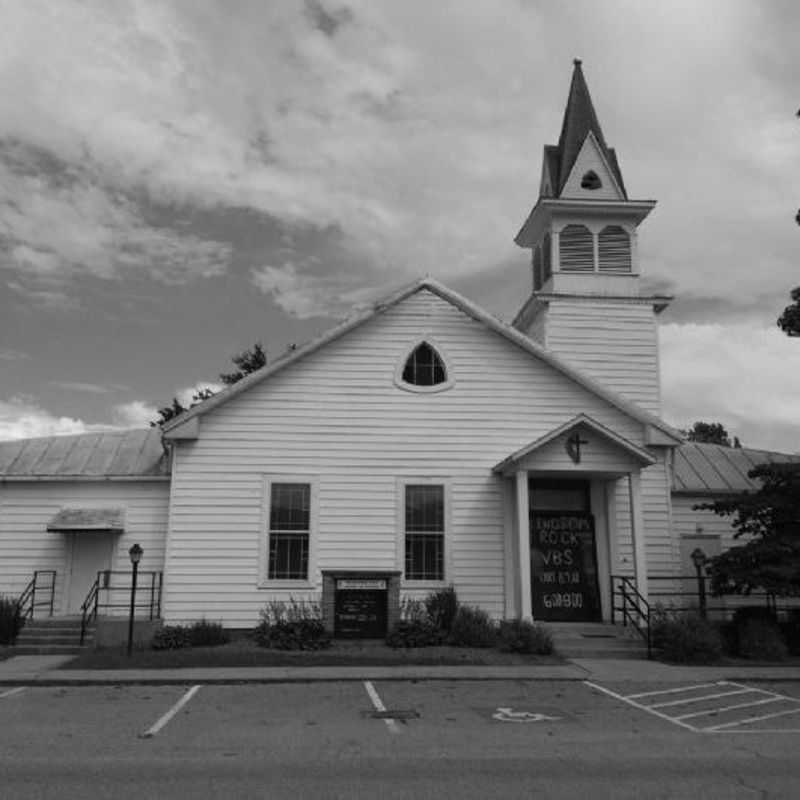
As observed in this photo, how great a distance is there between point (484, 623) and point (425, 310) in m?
6.69

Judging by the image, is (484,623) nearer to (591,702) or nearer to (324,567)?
(324,567)

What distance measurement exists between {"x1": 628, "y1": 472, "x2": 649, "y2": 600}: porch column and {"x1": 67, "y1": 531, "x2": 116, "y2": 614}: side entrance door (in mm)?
10814

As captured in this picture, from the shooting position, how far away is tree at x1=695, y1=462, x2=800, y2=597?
15.5 metres

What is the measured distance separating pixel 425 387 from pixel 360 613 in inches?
193

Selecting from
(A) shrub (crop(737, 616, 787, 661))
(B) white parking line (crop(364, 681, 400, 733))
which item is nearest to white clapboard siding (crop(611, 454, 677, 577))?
(A) shrub (crop(737, 616, 787, 661))

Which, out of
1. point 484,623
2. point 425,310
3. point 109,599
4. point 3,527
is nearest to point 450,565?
point 484,623

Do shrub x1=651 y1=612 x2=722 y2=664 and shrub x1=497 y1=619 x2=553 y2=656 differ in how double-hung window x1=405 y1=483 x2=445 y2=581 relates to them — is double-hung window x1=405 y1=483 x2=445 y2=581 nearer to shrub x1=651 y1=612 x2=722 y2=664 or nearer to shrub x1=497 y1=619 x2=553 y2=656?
shrub x1=497 y1=619 x2=553 y2=656

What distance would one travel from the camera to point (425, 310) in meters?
18.9

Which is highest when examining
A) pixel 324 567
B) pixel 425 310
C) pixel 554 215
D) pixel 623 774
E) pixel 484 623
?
pixel 554 215

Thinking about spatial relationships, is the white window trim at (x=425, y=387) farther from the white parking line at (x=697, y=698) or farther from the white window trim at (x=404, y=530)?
the white parking line at (x=697, y=698)

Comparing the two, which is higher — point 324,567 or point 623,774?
point 324,567

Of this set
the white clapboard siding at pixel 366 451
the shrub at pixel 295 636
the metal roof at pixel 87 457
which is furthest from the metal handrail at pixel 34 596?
the shrub at pixel 295 636

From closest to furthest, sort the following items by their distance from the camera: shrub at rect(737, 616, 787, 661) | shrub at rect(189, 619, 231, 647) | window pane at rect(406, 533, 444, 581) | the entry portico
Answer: shrub at rect(737, 616, 787, 661) < shrub at rect(189, 619, 231, 647) < the entry portico < window pane at rect(406, 533, 444, 581)

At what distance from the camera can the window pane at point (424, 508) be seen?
58.6 ft
